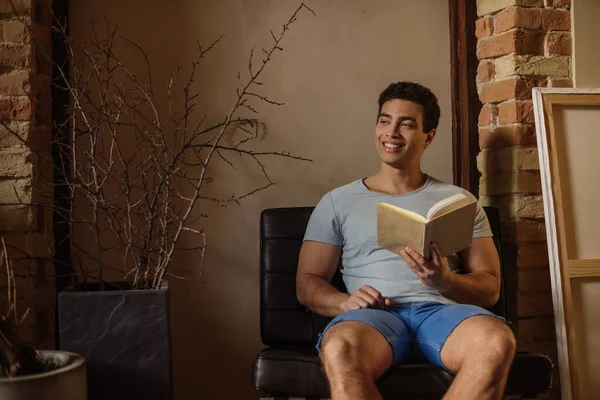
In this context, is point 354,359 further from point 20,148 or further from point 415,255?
point 20,148

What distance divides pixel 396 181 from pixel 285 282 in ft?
1.71

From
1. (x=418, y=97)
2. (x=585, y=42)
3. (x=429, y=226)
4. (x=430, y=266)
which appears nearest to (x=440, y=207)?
(x=429, y=226)

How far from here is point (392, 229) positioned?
194 cm

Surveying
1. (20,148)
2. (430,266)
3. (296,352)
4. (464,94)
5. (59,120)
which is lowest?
(296,352)

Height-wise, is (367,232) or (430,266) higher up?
(367,232)

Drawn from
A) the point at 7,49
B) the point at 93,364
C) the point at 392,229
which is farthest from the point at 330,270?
the point at 7,49

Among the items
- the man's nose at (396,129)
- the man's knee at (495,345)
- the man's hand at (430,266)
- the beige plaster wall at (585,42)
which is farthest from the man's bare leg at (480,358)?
the beige plaster wall at (585,42)

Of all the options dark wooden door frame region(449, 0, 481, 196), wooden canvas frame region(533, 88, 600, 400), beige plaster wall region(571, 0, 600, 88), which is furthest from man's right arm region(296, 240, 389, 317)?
beige plaster wall region(571, 0, 600, 88)

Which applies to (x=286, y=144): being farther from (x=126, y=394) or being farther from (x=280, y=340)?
(x=126, y=394)

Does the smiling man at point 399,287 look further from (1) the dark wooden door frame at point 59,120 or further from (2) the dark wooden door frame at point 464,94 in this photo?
(1) the dark wooden door frame at point 59,120

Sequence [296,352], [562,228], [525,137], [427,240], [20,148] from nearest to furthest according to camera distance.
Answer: [427,240]
[296,352]
[20,148]
[562,228]
[525,137]

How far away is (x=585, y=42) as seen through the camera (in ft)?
8.64

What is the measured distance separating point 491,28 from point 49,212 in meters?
1.80

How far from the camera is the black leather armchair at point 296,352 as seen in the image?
1904mm
